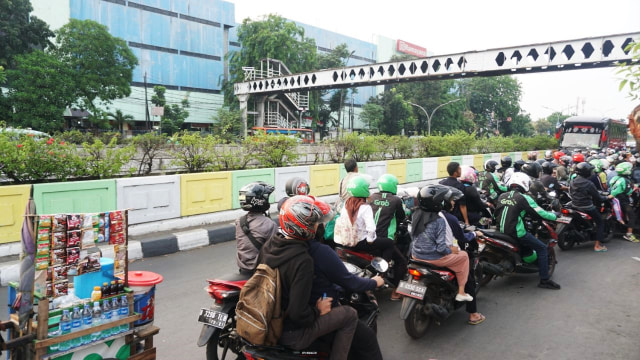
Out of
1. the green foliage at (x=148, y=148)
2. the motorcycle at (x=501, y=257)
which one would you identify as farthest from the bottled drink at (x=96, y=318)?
the green foliage at (x=148, y=148)

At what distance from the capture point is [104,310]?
2760 mm

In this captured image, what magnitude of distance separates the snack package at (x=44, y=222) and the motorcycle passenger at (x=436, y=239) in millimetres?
3093

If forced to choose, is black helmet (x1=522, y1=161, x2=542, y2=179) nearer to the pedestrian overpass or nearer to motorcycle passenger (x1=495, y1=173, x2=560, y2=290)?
motorcycle passenger (x1=495, y1=173, x2=560, y2=290)

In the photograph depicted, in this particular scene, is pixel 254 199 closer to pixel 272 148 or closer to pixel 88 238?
pixel 88 238

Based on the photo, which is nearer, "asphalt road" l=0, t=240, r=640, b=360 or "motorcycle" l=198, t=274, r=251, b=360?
"motorcycle" l=198, t=274, r=251, b=360

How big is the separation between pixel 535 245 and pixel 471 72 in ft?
50.5

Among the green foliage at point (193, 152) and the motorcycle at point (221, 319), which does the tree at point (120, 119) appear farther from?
the motorcycle at point (221, 319)

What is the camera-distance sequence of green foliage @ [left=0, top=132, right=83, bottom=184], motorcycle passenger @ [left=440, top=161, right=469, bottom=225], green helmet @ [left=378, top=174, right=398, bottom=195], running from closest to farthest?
green helmet @ [left=378, top=174, right=398, bottom=195]
motorcycle passenger @ [left=440, top=161, right=469, bottom=225]
green foliage @ [left=0, top=132, right=83, bottom=184]

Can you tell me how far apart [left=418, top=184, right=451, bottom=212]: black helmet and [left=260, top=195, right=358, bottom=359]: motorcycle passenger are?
1725mm

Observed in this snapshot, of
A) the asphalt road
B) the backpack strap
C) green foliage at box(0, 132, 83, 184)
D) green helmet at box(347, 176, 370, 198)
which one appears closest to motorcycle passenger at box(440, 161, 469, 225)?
the asphalt road

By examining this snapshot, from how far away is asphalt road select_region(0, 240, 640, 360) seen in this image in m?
3.80

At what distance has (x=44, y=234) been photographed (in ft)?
8.28

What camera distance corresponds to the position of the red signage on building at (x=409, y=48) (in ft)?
212

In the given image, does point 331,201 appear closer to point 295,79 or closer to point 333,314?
point 333,314
